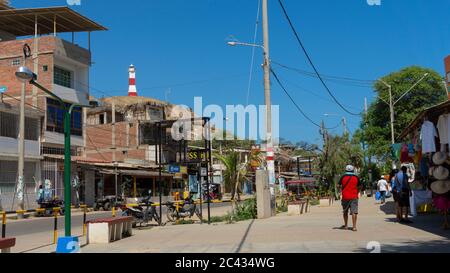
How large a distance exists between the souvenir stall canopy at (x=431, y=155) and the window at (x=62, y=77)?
A: 93.4ft

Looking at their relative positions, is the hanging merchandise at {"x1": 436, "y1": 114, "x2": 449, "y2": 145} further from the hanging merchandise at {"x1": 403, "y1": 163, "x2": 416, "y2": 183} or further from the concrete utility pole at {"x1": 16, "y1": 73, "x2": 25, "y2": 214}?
→ the concrete utility pole at {"x1": 16, "y1": 73, "x2": 25, "y2": 214}

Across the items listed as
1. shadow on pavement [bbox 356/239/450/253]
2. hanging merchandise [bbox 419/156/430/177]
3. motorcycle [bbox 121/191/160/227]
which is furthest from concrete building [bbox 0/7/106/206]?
shadow on pavement [bbox 356/239/450/253]

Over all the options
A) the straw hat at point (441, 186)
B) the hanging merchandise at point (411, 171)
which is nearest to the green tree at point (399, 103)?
the hanging merchandise at point (411, 171)

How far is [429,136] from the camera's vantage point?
1587 cm

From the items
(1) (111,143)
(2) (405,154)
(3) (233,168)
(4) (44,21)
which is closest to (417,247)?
(2) (405,154)

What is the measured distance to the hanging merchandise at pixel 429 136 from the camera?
51.8 ft

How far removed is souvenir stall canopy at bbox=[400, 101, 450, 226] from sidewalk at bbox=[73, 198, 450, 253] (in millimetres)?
1048

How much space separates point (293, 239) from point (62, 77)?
112ft

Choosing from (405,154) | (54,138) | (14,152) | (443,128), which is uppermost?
(54,138)

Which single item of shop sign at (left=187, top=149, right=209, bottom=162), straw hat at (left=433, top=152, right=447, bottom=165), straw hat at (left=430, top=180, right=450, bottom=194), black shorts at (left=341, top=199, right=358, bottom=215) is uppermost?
shop sign at (left=187, top=149, right=209, bottom=162)

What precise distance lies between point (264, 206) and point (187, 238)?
22.4 ft

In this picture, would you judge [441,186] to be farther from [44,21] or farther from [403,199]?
[44,21]

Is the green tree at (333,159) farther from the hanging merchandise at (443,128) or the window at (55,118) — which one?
the hanging merchandise at (443,128)

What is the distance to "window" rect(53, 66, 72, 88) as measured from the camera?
41375 mm
